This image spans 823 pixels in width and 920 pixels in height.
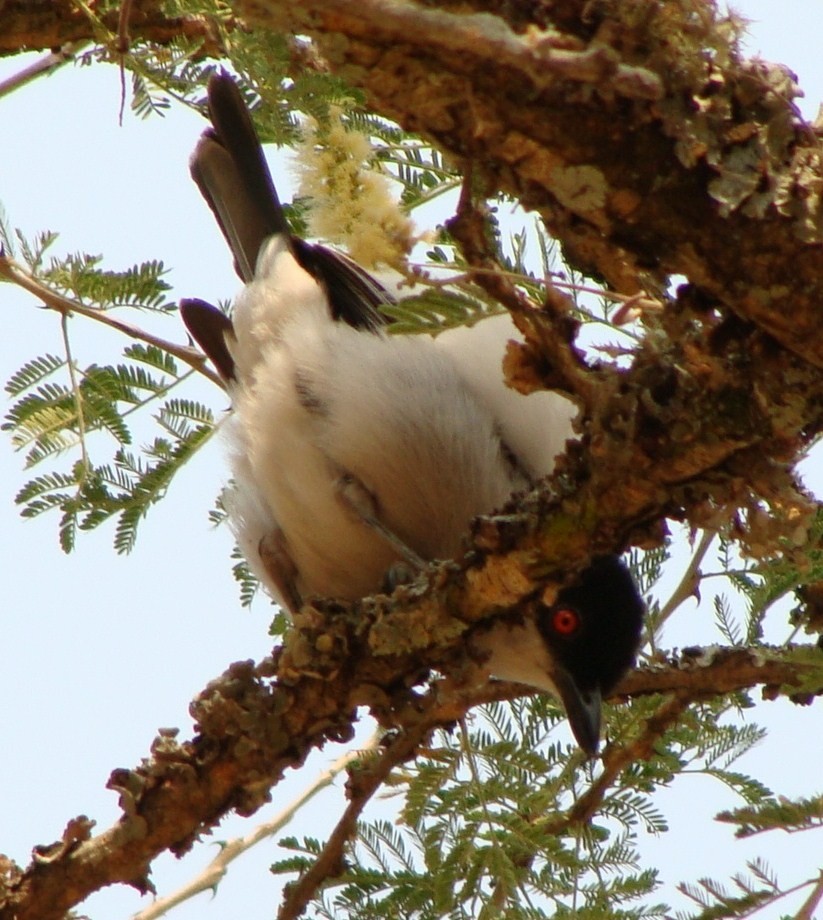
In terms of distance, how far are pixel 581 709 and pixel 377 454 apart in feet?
3.60

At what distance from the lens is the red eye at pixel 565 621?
3949 millimetres

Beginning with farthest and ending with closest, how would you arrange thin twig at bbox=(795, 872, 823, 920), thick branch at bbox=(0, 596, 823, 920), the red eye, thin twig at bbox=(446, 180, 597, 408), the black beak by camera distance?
1. the red eye
2. the black beak
3. thick branch at bbox=(0, 596, 823, 920)
4. thin twig at bbox=(795, 872, 823, 920)
5. thin twig at bbox=(446, 180, 597, 408)

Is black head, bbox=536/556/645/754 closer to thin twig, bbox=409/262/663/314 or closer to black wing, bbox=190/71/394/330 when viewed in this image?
black wing, bbox=190/71/394/330

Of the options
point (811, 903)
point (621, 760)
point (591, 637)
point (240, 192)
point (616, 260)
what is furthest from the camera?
point (240, 192)

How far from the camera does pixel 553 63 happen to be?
5.99ft

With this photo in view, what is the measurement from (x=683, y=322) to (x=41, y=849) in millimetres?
2197

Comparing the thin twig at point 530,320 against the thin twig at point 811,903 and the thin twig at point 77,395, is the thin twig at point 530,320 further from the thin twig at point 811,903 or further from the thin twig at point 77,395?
the thin twig at point 77,395

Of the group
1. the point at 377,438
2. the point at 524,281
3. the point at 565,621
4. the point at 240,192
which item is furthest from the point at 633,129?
the point at 240,192

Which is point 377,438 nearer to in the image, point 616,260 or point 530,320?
point 530,320

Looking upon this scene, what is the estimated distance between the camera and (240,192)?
16.8 feet

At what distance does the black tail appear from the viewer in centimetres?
498

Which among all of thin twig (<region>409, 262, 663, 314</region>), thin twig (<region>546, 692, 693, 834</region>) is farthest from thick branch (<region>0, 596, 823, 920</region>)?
thin twig (<region>409, 262, 663, 314</region>)

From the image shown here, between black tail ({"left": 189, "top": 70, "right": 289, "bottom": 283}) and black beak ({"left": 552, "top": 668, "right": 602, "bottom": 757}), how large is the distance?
2.33m

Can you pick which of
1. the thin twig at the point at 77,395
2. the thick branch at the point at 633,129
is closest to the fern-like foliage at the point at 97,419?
the thin twig at the point at 77,395
